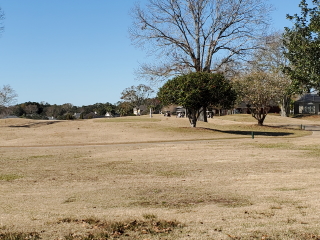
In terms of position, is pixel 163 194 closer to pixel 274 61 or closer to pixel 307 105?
pixel 274 61

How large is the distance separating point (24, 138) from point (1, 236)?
27971 millimetres

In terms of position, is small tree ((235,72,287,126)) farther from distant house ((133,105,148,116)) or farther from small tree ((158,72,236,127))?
distant house ((133,105,148,116))

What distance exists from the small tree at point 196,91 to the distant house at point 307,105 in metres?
51.4

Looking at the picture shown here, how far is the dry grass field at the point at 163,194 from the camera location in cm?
689

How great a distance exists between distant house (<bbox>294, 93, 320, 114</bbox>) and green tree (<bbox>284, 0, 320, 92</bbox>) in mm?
64526

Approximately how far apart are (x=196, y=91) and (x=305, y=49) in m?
14.6

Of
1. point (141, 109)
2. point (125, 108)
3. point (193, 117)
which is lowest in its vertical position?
point (193, 117)

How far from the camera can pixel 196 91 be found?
1404 inches

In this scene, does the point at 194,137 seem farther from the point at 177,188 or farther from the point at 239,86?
the point at 177,188

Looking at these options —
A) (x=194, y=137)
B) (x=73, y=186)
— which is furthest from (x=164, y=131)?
(x=73, y=186)

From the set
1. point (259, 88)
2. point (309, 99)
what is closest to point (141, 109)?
point (309, 99)

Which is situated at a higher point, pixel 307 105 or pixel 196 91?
pixel 196 91

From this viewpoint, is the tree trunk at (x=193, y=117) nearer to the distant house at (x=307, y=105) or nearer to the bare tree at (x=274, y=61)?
the bare tree at (x=274, y=61)

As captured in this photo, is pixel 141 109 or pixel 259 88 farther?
pixel 141 109
